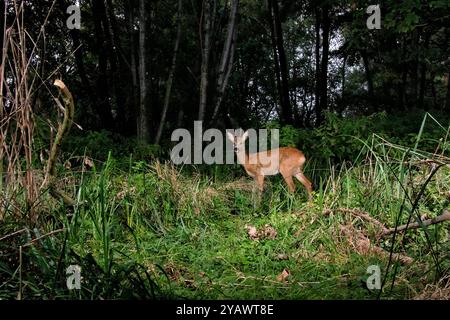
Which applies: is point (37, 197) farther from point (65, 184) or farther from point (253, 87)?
point (253, 87)

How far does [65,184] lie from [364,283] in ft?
10.2

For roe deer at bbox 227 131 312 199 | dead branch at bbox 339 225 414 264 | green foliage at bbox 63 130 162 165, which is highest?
green foliage at bbox 63 130 162 165

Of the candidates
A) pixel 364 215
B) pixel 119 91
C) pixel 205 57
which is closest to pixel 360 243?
pixel 364 215

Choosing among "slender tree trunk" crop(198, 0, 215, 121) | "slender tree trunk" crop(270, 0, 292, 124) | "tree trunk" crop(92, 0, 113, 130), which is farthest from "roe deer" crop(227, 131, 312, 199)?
"slender tree trunk" crop(270, 0, 292, 124)

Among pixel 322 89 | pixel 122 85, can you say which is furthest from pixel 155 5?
pixel 322 89

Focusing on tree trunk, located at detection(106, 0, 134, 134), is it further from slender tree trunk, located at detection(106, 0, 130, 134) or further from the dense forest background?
the dense forest background

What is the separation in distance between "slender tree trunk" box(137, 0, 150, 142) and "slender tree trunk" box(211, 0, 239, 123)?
1.49 meters

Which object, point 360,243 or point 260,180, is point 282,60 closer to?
point 260,180

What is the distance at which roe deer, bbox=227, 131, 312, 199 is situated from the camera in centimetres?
730

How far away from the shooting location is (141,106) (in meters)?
9.84

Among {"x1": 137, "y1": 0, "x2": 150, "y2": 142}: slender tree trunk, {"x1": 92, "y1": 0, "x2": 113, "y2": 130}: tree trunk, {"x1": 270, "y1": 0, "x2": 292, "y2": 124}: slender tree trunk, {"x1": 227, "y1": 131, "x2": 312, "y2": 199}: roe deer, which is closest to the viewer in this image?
{"x1": 227, "y1": 131, "x2": 312, "y2": 199}: roe deer

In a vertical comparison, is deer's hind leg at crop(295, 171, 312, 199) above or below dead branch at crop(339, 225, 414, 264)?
above

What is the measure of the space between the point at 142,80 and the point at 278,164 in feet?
12.4
